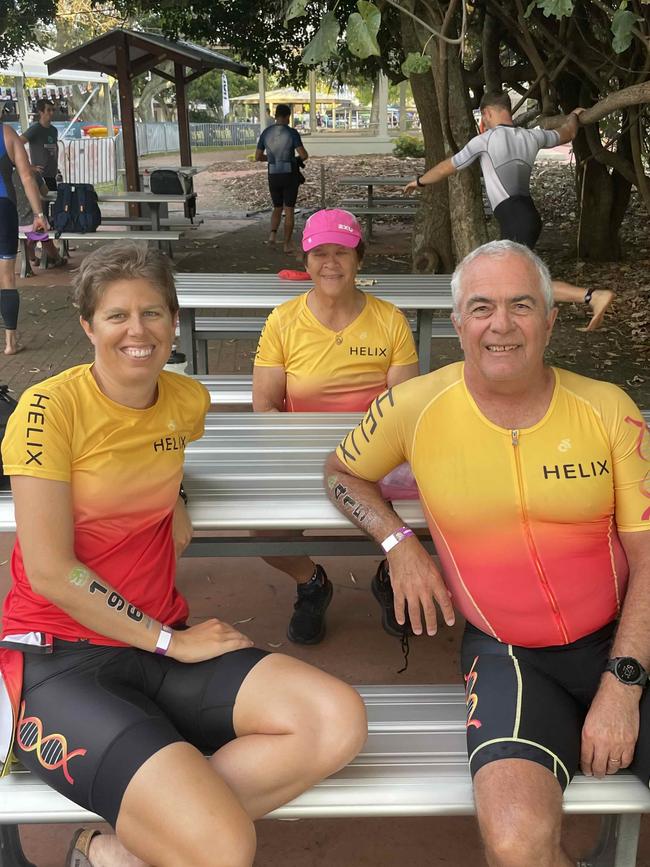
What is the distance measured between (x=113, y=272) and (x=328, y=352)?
4.43 feet

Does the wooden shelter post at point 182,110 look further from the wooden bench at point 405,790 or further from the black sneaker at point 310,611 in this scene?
the wooden bench at point 405,790

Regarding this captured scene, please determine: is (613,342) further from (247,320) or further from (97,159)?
(97,159)

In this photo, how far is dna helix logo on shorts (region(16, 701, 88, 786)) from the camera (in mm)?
1757

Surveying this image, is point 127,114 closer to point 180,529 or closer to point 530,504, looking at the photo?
point 180,529

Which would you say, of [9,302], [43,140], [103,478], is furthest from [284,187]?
[103,478]

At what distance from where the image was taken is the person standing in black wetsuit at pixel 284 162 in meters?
12.2

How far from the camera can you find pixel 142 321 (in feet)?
6.68

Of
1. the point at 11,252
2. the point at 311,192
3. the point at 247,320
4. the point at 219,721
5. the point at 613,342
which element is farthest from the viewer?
the point at 311,192

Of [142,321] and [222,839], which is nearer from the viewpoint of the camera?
[222,839]

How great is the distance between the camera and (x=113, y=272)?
6.67ft

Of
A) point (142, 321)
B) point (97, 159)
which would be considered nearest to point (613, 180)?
point (142, 321)

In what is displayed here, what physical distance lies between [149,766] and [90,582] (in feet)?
1.38

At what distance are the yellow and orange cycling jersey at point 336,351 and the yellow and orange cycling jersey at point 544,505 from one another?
1225mm

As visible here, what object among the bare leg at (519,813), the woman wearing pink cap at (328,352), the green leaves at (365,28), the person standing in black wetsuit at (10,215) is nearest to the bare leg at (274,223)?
the person standing in black wetsuit at (10,215)
